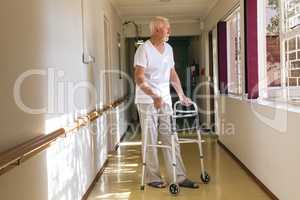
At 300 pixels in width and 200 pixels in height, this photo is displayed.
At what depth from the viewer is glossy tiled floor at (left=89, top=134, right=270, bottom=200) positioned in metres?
3.91

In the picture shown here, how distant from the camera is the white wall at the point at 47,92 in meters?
1.95

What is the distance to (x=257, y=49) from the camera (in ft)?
14.9

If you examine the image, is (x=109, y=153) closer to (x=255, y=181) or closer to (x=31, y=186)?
(x=255, y=181)

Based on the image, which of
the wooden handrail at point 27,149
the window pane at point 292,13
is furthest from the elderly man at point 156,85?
the window pane at point 292,13

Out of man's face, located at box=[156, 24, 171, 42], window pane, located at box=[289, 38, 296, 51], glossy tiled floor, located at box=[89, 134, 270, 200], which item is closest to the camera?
window pane, located at box=[289, 38, 296, 51]

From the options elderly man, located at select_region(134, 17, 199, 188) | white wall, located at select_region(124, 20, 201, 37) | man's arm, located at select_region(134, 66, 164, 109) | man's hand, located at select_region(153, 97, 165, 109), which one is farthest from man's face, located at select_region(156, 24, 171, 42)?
white wall, located at select_region(124, 20, 201, 37)

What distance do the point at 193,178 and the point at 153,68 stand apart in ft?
4.45

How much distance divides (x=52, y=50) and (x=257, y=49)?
102 inches

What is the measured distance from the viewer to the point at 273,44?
4.22m

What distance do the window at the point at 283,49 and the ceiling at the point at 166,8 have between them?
10.00 ft

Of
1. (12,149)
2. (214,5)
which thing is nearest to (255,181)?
(12,149)

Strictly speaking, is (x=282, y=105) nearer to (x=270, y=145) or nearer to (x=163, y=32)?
(x=270, y=145)

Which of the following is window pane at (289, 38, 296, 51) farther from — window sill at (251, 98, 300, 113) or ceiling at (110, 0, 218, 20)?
ceiling at (110, 0, 218, 20)

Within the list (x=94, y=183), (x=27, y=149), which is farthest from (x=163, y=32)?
(x=27, y=149)
